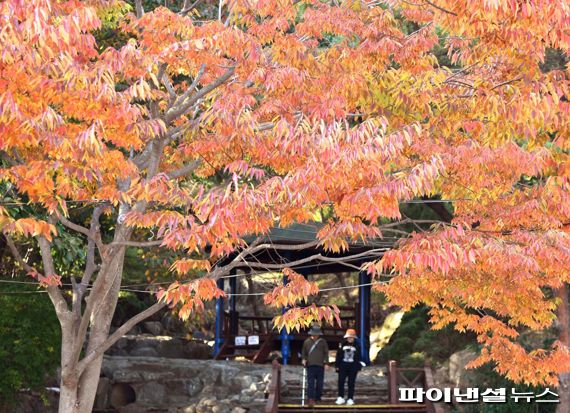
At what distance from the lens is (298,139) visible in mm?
9219

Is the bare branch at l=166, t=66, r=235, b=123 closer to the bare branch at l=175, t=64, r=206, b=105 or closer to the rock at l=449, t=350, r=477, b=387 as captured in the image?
the bare branch at l=175, t=64, r=206, b=105

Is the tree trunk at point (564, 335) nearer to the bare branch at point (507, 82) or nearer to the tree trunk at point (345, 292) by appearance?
the bare branch at point (507, 82)

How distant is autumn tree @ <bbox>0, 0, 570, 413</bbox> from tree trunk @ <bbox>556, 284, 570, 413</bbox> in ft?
14.9

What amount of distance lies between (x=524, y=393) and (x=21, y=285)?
35.4ft

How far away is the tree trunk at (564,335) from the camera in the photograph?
59.4ft

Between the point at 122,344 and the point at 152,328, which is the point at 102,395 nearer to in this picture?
the point at 122,344

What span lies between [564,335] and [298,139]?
1163 cm

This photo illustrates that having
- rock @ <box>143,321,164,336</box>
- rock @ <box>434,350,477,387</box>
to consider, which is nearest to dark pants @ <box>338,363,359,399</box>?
rock @ <box>434,350,477,387</box>

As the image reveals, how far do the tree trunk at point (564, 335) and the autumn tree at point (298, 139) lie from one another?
14.9 ft

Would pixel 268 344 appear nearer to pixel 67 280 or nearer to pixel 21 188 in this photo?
pixel 67 280

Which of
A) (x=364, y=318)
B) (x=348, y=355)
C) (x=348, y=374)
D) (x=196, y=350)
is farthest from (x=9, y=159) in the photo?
(x=196, y=350)

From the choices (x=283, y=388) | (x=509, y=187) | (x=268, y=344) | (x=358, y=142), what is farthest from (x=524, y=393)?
(x=358, y=142)

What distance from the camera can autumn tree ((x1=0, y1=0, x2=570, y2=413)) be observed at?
8500mm

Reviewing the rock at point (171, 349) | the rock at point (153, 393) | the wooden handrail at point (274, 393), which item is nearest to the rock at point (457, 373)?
the wooden handrail at point (274, 393)
